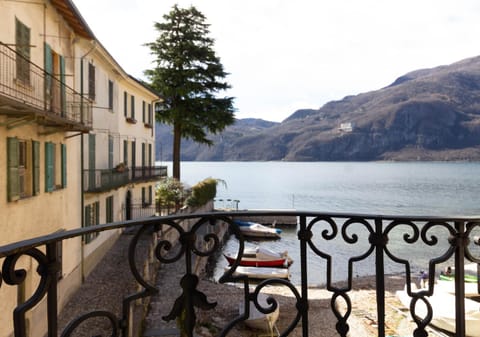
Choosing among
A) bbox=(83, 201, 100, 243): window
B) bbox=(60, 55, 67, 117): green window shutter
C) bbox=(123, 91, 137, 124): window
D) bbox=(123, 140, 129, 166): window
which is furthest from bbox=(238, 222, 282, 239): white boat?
bbox=(60, 55, 67, 117): green window shutter

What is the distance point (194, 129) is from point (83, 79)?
1477 centimetres

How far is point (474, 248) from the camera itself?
3556cm

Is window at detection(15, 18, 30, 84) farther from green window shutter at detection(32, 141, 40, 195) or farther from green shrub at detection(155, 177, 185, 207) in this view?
green shrub at detection(155, 177, 185, 207)

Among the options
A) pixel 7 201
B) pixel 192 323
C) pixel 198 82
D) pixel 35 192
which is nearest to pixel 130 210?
pixel 198 82

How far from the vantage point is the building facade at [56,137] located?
909cm

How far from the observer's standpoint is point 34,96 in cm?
1055

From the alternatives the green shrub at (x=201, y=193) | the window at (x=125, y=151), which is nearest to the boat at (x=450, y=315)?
the window at (x=125, y=151)

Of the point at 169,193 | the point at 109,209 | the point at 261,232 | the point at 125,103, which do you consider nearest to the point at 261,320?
the point at 109,209

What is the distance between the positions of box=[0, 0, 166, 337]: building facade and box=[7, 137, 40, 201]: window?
23mm

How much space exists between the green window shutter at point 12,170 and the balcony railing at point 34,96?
1.84 ft

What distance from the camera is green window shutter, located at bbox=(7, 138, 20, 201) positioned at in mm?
9047

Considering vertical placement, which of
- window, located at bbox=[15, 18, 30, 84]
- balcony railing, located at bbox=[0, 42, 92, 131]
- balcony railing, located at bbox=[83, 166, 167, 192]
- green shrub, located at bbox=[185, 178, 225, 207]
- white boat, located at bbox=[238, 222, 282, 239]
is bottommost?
white boat, located at bbox=[238, 222, 282, 239]

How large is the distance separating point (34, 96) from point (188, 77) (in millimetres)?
18906

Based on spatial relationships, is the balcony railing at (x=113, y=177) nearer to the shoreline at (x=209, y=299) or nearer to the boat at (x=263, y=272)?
the shoreline at (x=209, y=299)
